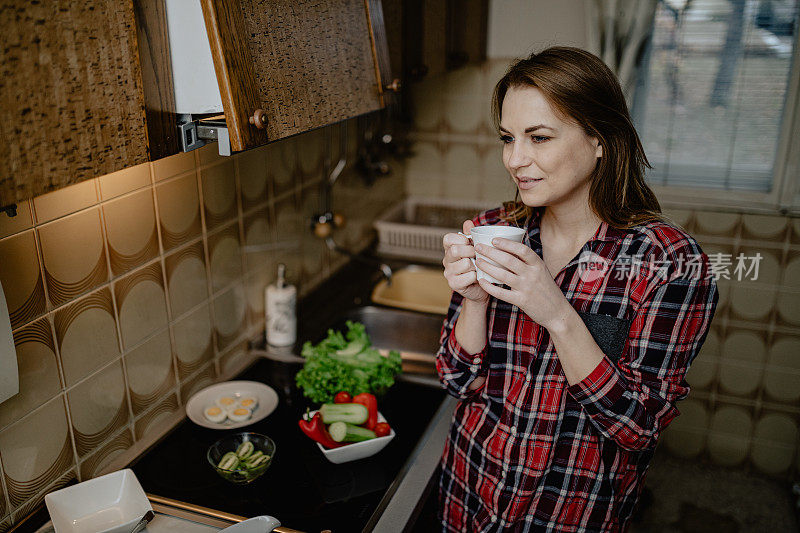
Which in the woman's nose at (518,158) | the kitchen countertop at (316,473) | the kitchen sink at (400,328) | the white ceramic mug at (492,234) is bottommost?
the kitchen sink at (400,328)

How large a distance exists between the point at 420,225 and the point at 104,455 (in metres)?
1.69

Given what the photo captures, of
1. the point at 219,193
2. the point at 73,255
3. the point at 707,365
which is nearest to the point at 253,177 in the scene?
the point at 219,193

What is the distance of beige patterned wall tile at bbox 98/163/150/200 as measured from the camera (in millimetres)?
1326

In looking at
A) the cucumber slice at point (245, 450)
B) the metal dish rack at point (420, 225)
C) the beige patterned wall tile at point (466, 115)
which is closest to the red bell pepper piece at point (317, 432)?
the cucumber slice at point (245, 450)

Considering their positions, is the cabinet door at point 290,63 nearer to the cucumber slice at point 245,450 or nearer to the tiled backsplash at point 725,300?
the cucumber slice at point 245,450

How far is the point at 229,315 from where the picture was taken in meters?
1.83

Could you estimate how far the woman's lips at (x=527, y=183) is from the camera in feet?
3.87

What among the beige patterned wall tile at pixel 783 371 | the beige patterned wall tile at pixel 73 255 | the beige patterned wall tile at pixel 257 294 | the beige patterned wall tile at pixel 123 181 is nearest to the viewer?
the beige patterned wall tile at pixel 73 255

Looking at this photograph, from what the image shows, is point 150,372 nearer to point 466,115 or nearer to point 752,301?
point 466,115

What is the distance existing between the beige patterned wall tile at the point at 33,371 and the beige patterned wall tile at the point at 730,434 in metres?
2.67

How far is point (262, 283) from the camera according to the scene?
1.97 m

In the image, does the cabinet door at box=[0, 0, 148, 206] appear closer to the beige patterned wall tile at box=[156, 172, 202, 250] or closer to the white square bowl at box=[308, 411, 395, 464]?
the beige patterned wall tile at box=[156, 172, 202, 250]

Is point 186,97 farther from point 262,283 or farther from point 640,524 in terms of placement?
point 640,524

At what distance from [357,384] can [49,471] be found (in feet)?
2.17
